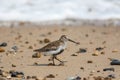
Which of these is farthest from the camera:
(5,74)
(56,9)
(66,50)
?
(56,9)

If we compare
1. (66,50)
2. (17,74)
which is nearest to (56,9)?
(66,50)

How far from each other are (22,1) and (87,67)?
10609 millimetres

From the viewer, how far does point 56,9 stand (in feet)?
64.5

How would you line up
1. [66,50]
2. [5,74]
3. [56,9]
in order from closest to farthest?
[5,74], [66,50], [56,9]

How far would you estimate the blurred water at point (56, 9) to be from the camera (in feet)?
62.8

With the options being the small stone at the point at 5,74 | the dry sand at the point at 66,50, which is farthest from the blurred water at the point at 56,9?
the small stone at the point at 5,74

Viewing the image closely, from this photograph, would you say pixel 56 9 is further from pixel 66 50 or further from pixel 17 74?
pixel 17 74

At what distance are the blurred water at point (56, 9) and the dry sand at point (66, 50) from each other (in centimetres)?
188

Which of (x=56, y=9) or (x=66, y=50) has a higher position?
Answer: (x=56, y=9)

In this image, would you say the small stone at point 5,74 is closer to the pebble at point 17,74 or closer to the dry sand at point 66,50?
the pebble at point 17,74

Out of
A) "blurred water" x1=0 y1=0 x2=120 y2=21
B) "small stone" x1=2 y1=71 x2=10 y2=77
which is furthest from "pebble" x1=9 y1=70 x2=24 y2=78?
"blurred water" x1=0 y1=0 x2=120 y2=21

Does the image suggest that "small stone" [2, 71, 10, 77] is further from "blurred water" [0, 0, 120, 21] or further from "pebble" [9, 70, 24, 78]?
"blurred water" [0, 0, 120, 21]

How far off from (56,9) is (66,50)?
7.31 meters

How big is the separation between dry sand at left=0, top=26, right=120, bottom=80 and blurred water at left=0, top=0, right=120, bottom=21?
1882 mm
